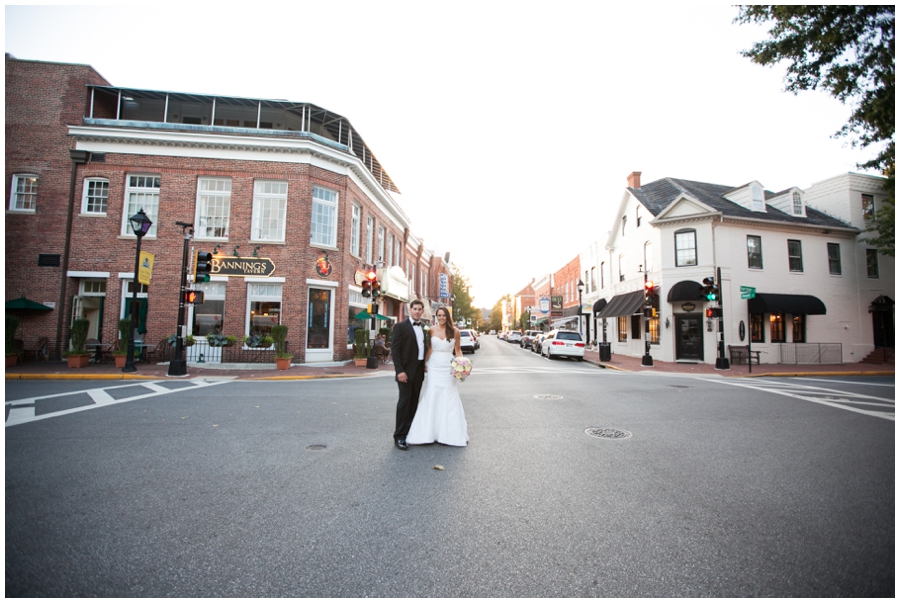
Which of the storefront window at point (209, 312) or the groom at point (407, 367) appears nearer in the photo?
the groom at point (407, 367)

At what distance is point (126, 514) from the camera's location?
365 centimetres

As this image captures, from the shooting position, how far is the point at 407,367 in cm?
591

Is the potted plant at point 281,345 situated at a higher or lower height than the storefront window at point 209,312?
lower

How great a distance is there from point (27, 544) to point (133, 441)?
2.75 metres

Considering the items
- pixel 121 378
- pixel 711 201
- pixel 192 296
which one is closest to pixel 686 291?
pixel 711 201

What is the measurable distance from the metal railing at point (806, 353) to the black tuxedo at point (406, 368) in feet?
72.9

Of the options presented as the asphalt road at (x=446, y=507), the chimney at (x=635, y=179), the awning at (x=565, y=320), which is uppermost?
the chimney at (x=635, y=179)

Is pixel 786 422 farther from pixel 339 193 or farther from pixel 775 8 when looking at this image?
pixel 339 193

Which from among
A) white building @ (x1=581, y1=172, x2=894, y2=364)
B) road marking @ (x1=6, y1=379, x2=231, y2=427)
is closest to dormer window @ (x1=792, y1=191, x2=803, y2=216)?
white building @ (x1=581, y1=172, x2=894, y2=364)

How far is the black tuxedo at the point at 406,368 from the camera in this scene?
5.84 metres

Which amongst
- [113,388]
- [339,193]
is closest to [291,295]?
[339,193]

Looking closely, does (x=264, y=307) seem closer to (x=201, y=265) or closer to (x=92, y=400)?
(x=201, y=265)

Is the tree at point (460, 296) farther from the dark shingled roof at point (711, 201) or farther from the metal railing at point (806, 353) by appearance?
the metal railing at point (806, 353)

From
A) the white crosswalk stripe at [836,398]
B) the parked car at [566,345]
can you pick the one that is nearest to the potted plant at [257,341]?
the parked car at [566,345]
